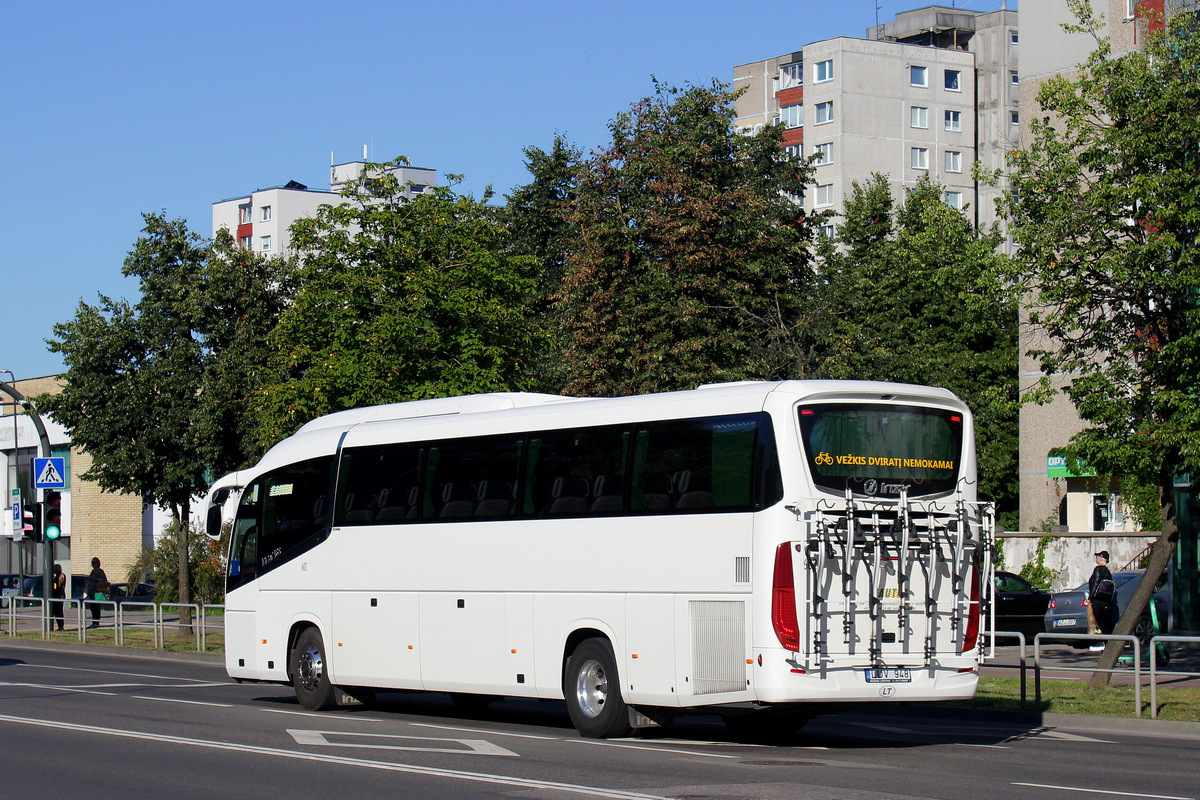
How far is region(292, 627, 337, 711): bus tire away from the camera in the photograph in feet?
59.0

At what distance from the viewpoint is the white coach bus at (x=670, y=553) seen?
515 inches

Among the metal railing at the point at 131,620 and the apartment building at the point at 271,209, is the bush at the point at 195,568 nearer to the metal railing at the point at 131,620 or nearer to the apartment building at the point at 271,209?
the metal railing at the point at 131,620

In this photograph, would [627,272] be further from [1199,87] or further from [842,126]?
[842,126]

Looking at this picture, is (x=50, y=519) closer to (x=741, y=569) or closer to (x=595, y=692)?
(x=595, y=692)

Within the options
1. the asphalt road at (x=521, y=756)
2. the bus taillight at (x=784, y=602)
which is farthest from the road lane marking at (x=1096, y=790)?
the bus taillight at (x=784, y=602)

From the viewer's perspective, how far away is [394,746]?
1341cm

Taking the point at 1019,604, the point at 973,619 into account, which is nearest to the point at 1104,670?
the point at 973,619

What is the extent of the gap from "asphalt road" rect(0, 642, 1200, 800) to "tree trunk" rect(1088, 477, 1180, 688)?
119 inches

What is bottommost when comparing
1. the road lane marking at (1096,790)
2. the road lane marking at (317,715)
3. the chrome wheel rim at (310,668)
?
the road lane marking at (317,715)

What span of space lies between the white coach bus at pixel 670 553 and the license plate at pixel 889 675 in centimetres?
2

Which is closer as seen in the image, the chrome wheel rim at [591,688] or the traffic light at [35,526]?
the chrome wheel rim at [591,688]

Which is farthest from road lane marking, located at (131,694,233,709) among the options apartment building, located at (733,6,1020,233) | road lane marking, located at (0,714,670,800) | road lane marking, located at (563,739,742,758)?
apartment building, located at (733,6,1020,233)

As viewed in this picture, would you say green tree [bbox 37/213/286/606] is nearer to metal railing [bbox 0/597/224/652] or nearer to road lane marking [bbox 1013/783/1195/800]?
metal railing [bbox 0/597/224/652]

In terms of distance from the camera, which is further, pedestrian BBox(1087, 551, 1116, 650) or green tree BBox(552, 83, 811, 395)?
green tree BBox(552, 83, 811, 395)
